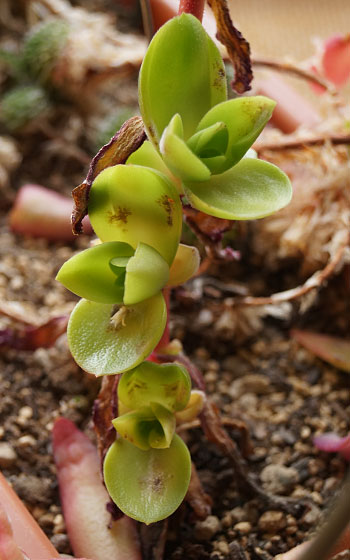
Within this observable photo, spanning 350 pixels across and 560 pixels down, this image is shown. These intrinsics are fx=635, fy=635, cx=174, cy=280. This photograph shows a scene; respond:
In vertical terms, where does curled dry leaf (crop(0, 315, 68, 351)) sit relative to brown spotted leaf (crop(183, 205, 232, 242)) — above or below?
below

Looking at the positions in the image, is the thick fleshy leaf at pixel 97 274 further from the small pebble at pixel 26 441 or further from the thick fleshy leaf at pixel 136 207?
the small pebble at pixel 26 441

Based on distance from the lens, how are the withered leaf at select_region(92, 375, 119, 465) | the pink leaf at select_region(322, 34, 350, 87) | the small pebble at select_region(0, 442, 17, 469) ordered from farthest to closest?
1. the pink leaf at select_region(322, 34, 350, 87)
2. the small pebble at select_region(0, 442, 17, 469)
3. the withered leaf at select_region(92, 375, 119, 465)

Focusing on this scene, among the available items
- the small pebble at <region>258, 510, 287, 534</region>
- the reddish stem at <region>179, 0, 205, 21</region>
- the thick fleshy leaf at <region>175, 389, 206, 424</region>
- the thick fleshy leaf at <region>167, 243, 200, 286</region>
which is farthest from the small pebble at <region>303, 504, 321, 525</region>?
the reddish stem at <region>179, 0, 205, 21</region>

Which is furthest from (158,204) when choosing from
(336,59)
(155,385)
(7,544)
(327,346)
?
(336,59)

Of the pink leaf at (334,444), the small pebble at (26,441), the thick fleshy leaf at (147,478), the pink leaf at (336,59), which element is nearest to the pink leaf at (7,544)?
Result: the thick fleshy leaf at (147,478)

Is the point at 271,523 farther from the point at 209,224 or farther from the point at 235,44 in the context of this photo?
the point at 235,44

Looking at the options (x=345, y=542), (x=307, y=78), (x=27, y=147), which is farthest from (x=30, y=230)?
(x=345, y=542)

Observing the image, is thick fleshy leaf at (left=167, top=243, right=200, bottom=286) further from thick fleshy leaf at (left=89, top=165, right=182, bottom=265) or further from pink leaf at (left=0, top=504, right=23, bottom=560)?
pink leaf at (left=0, top=504, right=23, bottom=560)
